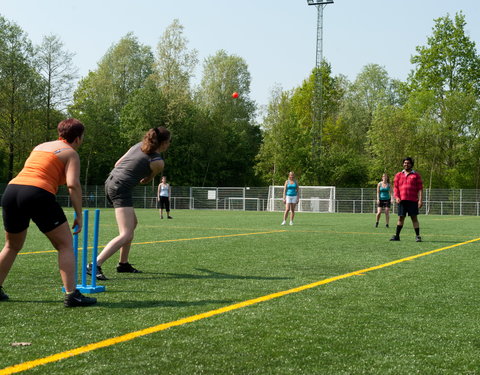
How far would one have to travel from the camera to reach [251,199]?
50312 millimetres

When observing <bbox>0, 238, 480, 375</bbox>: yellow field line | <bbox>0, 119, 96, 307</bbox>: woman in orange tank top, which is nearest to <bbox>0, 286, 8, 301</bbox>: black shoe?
<bbox>0, 119, 96, 307</bbox>: woman in orange tank top

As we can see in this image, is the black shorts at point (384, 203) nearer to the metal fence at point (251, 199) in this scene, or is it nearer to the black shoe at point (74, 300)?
the black shoe at point (74, 300)

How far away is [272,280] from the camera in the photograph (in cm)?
717

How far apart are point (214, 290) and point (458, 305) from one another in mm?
2448

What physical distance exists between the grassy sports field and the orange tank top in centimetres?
109

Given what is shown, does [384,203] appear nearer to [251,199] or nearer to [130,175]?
[130,175]

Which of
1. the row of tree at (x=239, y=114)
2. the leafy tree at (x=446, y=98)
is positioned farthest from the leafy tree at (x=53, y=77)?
the leafy tree at (x=446, y=98)

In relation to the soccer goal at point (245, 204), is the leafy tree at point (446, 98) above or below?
Result: above

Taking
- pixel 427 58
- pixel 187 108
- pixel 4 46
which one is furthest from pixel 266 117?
pixel 4 46

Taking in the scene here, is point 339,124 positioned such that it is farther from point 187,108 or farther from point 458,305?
point 458,305

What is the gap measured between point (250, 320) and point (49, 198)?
196 cm

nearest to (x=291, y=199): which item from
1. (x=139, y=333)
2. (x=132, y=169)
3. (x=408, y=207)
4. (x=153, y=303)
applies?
(x=408, y=207)

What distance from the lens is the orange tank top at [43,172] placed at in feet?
16.4

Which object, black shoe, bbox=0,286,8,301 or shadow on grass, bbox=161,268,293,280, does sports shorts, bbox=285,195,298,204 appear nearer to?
shadow on grass, bbox=161,268,293,280
